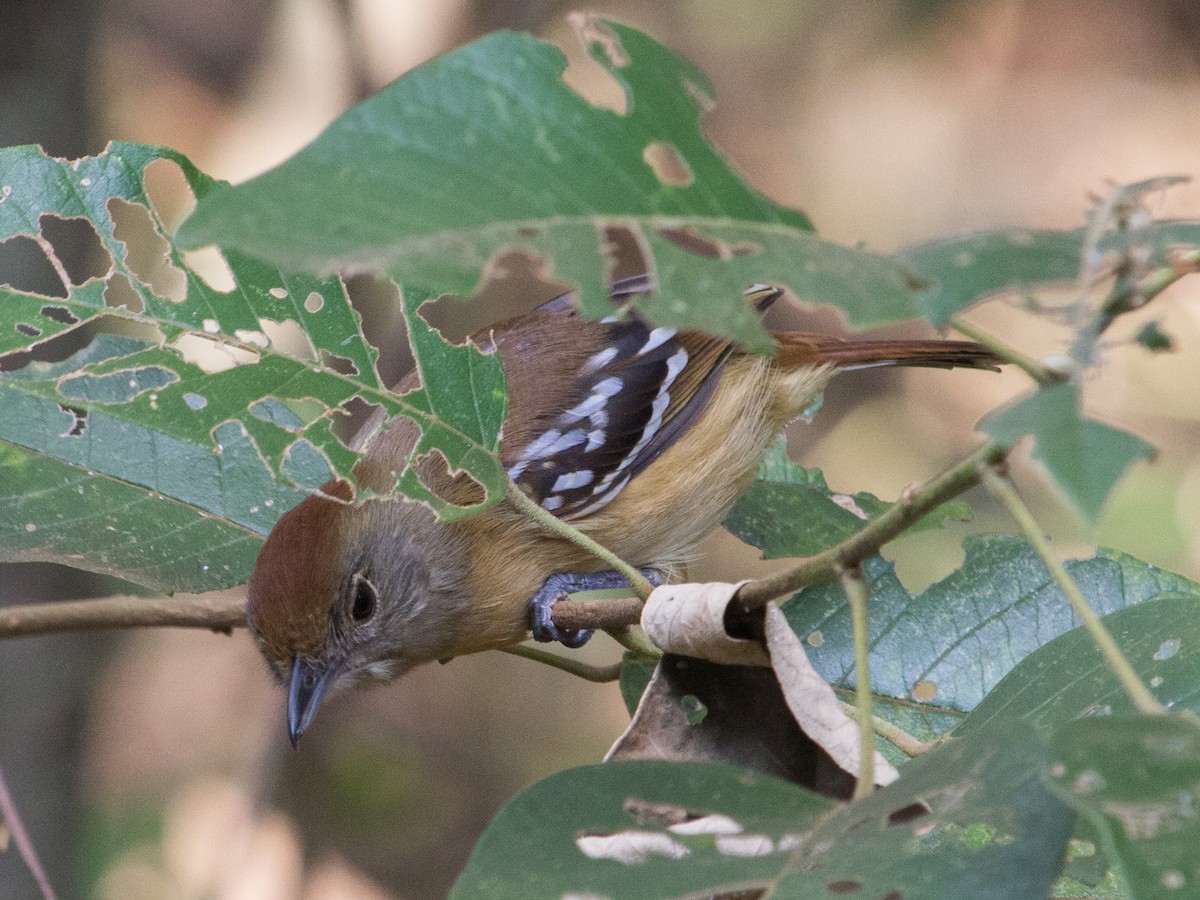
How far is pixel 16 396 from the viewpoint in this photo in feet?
8.13

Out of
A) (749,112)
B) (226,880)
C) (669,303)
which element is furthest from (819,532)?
(749,112)

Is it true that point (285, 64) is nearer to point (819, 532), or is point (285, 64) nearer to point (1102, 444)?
point (819, 532)

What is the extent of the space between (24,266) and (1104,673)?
14.3 feet

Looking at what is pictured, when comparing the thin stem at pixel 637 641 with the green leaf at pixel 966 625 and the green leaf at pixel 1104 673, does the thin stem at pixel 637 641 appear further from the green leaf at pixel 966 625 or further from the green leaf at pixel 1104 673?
the green leaf at pixel 1104 673

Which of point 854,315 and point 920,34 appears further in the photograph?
point 920,34

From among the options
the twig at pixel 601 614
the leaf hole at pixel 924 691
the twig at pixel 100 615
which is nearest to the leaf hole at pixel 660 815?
the twig at pixel 601 614

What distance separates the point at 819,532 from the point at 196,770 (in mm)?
5848

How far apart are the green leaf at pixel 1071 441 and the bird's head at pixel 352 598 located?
2.10 m

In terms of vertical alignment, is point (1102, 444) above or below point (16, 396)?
above

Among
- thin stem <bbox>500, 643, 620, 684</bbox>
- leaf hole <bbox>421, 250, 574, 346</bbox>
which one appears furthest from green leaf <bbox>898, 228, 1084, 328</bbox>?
leaf hole <bbox>421, 250, 574, 346</bbox>

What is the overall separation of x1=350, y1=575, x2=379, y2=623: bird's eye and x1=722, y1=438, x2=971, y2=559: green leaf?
1.06m

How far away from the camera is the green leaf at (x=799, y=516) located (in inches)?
101

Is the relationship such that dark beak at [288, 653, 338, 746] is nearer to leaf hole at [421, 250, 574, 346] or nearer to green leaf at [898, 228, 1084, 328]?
green leaf at [898, 228, 1084, 328]

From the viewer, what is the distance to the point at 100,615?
2.15 m
